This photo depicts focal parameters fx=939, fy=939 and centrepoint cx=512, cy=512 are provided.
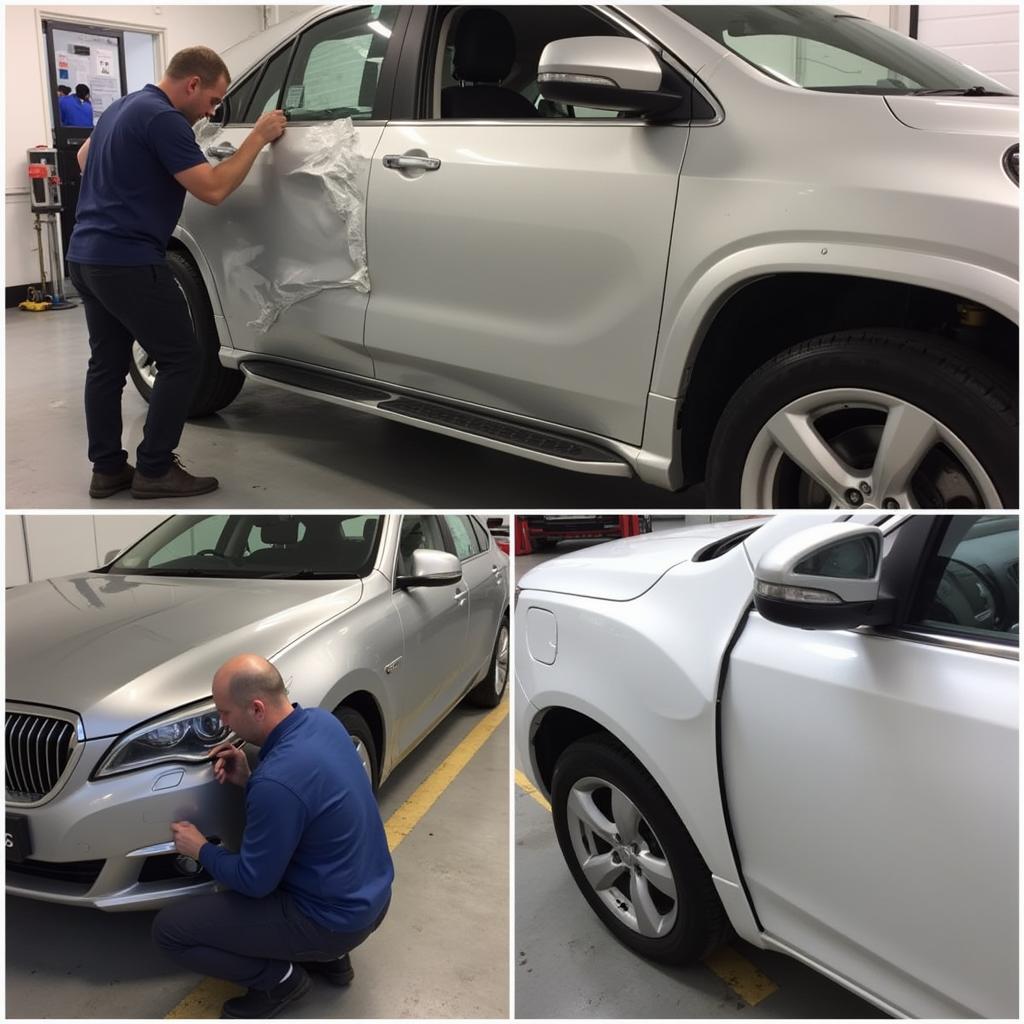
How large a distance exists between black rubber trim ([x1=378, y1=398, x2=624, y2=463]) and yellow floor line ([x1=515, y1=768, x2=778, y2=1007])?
4.07 feet

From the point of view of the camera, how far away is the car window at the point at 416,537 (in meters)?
3.12

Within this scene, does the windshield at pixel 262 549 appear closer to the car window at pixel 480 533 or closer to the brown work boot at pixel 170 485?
the brown work boot at pixel 170 485

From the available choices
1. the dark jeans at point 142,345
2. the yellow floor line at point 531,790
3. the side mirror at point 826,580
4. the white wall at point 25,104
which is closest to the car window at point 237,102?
the dark jeans at point 142,345

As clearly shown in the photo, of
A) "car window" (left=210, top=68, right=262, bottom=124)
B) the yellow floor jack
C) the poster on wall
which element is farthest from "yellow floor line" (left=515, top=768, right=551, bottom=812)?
the poster on wall

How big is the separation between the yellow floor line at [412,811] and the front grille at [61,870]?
1.25ft

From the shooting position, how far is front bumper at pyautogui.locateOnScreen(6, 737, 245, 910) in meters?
2.12

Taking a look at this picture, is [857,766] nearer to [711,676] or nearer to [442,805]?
[711,676]

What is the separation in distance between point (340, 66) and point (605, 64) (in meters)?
1.48

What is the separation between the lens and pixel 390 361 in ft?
10.3

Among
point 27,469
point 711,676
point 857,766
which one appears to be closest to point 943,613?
point 857,766

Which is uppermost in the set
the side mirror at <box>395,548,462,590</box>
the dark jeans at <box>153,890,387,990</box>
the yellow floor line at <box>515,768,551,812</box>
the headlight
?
the side mirror at <box>395,548,462,590</box>

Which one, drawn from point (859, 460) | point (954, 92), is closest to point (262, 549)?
point (859, 460)

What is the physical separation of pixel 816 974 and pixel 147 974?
1.59 m

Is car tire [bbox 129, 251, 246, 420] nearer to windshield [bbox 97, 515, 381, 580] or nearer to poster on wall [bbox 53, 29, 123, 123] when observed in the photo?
windshield [bbox 97, 515, 381, 580]
